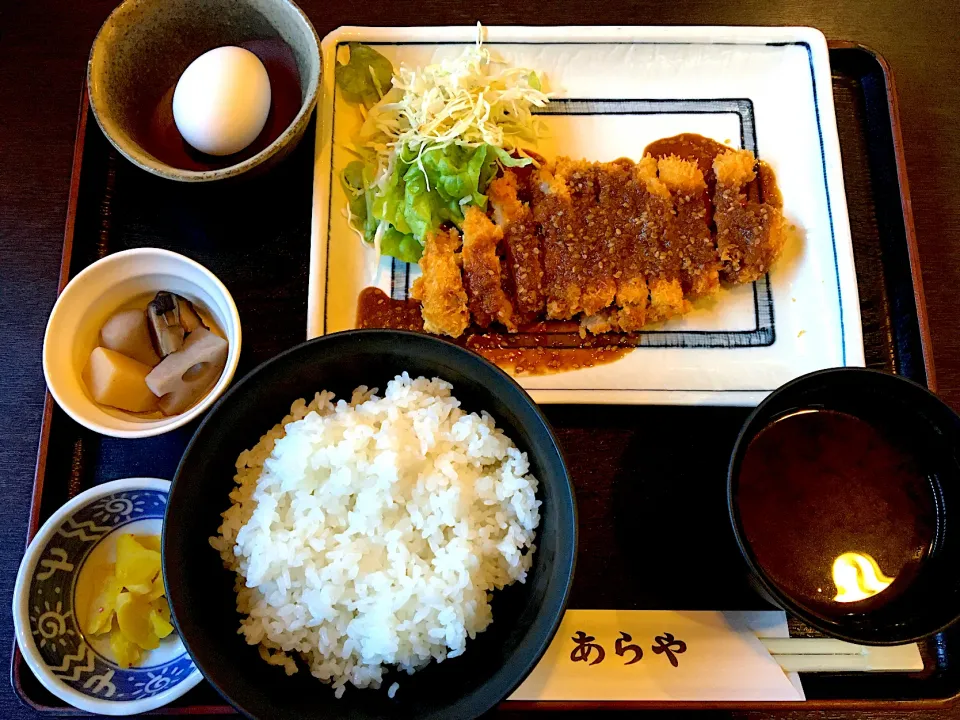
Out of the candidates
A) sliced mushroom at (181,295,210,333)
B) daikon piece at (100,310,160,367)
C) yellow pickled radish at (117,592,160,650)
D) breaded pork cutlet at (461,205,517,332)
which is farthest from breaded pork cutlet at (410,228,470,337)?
yellow pickled radish at (117,592,160,650)

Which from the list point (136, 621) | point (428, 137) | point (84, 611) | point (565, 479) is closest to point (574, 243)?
point (428, 137)

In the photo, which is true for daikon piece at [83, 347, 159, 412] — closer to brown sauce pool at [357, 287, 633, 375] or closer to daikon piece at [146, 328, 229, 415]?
daikon piece at [146, 328, 229, 415]

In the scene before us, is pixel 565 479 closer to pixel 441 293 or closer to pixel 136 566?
pixel 441 293

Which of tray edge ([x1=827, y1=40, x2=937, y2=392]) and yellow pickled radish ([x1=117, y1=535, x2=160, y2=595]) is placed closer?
yellow pickled radish ([x1=117, y1=535, x2=160, y2=595])

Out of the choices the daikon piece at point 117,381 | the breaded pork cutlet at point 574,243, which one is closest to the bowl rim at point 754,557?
the breaded pork cutlet at point 574,243

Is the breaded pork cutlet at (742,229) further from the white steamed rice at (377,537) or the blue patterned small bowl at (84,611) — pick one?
the blue patterned small bowl at (84,611)

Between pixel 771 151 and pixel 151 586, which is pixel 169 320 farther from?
pixel 771 151
